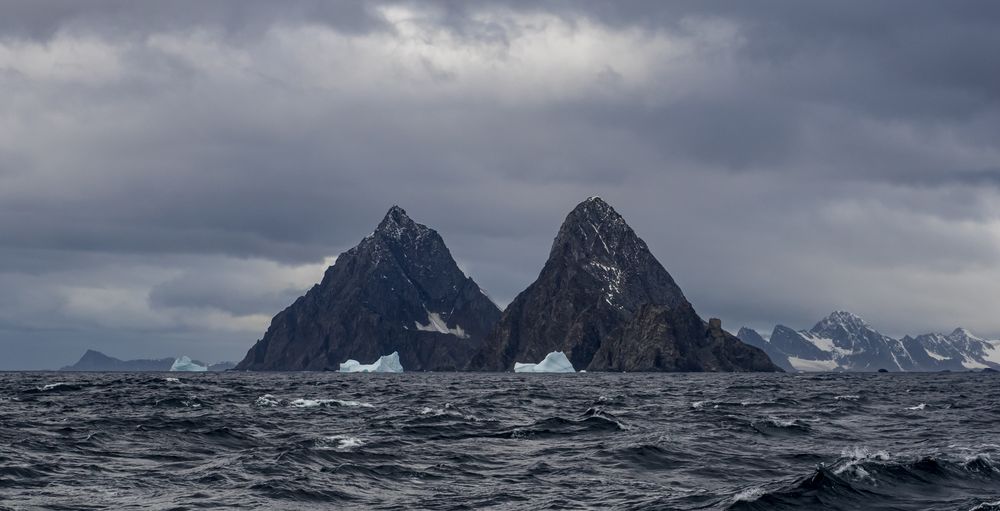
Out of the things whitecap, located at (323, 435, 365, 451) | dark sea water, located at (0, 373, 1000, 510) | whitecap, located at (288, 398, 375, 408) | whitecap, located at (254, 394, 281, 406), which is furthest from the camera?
whitecap, located at (254, 394, 281, 406)

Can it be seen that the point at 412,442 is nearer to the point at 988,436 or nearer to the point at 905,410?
the point at 988,436

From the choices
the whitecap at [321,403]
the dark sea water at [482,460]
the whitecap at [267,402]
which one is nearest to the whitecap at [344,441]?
the dark sea water at [482,460]

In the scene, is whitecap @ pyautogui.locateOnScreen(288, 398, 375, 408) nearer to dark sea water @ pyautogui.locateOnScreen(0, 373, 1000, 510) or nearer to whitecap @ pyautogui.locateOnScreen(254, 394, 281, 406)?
whitecap @ pyautogui.locateOnScreen(254, 394, 281, 406)

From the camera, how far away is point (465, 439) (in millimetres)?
51031

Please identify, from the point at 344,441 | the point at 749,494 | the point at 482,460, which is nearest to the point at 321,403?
the point at 344,441

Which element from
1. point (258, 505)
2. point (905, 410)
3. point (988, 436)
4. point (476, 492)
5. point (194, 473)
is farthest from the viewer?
point (905, 410)

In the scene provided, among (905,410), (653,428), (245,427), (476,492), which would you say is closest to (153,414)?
(245,427)

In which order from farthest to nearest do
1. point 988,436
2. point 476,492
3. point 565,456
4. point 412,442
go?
1. point 988,436
2. point 412,442
3. point 565,456
4. point 476,492

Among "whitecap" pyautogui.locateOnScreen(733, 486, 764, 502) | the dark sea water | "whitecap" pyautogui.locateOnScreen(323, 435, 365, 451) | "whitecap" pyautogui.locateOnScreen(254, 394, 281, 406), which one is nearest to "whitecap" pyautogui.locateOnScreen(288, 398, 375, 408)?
"whitecap" pyautogui.locateOnScreen(254, 394, 281, 406)

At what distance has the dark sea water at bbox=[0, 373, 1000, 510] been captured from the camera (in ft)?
107

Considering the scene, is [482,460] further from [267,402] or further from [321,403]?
[267,402]

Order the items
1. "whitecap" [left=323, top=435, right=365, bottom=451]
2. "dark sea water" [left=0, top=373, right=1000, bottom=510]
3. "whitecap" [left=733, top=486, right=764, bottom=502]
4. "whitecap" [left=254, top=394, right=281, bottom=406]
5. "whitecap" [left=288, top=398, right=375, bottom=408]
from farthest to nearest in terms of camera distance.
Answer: "whitecap" [left=254, top=394, right=281, bottom=406], "whitecap" [left=288, top=398, right=375, bottom=408], "whitecap" [left=323, top=435, right=365, bottom=451], "dark sea water" [left=0, top=373, right=1000, bottom=510], "whitecap" [left=733, top=486, right=764, bottom=502]

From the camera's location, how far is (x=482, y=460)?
42844 millimetres

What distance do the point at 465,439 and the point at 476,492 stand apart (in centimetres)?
1695
